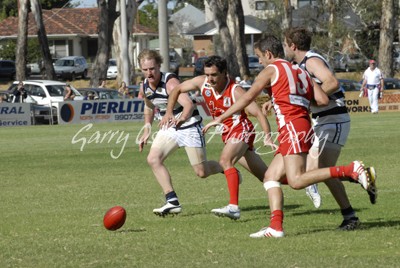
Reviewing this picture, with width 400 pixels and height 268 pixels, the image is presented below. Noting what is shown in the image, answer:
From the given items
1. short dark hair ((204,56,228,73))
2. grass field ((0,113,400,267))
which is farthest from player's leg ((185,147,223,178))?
short dark hair ((204,56,228,73))

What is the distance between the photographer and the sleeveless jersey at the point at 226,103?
11594 millimetres

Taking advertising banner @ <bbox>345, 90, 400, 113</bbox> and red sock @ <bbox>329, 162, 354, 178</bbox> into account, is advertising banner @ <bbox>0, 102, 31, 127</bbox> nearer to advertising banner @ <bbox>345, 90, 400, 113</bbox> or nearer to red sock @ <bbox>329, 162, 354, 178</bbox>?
advertising banner @ <bbox>345, 90, 400, 113</bbox>

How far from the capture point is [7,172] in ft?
64.1

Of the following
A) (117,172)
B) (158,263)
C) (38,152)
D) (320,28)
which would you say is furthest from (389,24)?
(158,263)

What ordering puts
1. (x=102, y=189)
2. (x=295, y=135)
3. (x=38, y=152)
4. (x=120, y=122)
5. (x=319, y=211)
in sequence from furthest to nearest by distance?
(x=120, y=122) < (x=38, y=152) < (x=102, y=189) < (x=319, y=211) < (x=295, y=135)

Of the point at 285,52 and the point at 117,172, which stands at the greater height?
the point at 285,52

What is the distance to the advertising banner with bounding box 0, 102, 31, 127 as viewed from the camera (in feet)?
126

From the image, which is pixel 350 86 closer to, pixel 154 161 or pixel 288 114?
pixel 154 161

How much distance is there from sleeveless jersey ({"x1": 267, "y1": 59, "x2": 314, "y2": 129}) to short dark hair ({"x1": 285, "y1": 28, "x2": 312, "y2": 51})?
51cm

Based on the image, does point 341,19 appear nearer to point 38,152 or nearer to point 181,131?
point 38,152

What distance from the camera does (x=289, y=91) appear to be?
9570 millimetres

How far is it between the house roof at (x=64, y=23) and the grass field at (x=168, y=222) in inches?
2879

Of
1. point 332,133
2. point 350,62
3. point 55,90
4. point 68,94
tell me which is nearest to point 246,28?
point 350,62

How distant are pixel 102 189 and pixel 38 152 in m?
9.19
